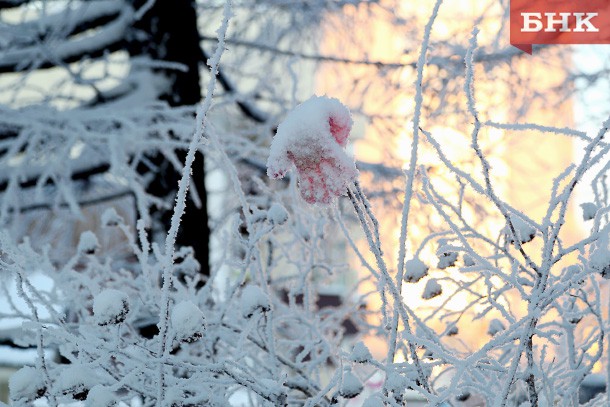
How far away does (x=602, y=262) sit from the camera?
1.12 meters

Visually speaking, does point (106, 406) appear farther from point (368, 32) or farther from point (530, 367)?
point (368, 32)

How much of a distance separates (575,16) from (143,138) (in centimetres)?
218

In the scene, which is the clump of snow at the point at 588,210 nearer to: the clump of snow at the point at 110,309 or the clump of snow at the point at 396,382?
the clump of snow at the point at 396,382

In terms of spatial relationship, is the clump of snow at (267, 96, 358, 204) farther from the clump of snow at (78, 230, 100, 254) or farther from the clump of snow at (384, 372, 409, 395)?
the clump of snow at (78, 230, 100, 254)

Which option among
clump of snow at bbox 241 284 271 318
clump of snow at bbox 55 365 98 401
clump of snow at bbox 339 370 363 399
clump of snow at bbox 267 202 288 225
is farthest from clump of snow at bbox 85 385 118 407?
clump of snow at bbox 267 202 288 225

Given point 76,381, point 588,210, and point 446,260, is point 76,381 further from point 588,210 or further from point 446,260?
point 588,210

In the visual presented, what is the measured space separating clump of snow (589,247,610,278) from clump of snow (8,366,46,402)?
3.19 feet

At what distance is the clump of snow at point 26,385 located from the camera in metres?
1.21

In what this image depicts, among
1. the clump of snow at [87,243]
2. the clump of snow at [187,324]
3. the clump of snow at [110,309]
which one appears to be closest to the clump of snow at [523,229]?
the clump of snow at [187,324]

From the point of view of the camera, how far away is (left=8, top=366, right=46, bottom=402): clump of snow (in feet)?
3.97

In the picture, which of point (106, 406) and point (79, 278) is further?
point (79, 278)

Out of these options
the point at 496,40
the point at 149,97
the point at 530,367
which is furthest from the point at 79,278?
the point at 496,40

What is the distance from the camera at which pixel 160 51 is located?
369 cm

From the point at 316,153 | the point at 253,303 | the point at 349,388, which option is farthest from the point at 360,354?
the point at 316,153
